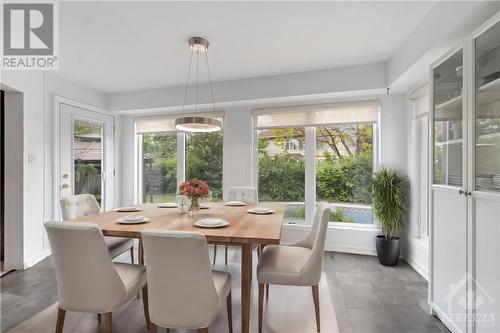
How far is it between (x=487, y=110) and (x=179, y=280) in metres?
2.16

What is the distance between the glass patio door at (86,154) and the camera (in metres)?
3.50

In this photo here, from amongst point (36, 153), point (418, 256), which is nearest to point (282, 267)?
point (418, 256)

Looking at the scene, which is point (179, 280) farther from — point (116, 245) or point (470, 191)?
point (470, 191)

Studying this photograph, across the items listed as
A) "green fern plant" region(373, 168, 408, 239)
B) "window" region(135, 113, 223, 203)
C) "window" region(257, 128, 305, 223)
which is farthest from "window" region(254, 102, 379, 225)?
"window" region(135, 113, 223, 203)

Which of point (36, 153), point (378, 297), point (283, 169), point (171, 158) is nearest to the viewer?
point (378, 297)

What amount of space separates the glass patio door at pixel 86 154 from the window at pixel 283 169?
2610mm

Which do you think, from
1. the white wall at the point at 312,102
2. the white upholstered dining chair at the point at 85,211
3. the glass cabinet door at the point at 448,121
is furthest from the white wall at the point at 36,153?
the glass cabinet door at the point at 448,121

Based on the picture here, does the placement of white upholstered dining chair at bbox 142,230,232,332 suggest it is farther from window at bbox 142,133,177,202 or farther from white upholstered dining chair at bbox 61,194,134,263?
window at bbox 142,133,177,202

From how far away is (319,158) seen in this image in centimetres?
367

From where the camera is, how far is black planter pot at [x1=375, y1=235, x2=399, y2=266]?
2949 mm

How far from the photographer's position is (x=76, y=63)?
3.00 m

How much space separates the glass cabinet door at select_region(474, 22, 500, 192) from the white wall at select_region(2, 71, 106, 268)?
4195 mm

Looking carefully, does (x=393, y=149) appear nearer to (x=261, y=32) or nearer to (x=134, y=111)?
(x=261, y=32)

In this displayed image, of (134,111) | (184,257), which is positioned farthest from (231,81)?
(184,257)
